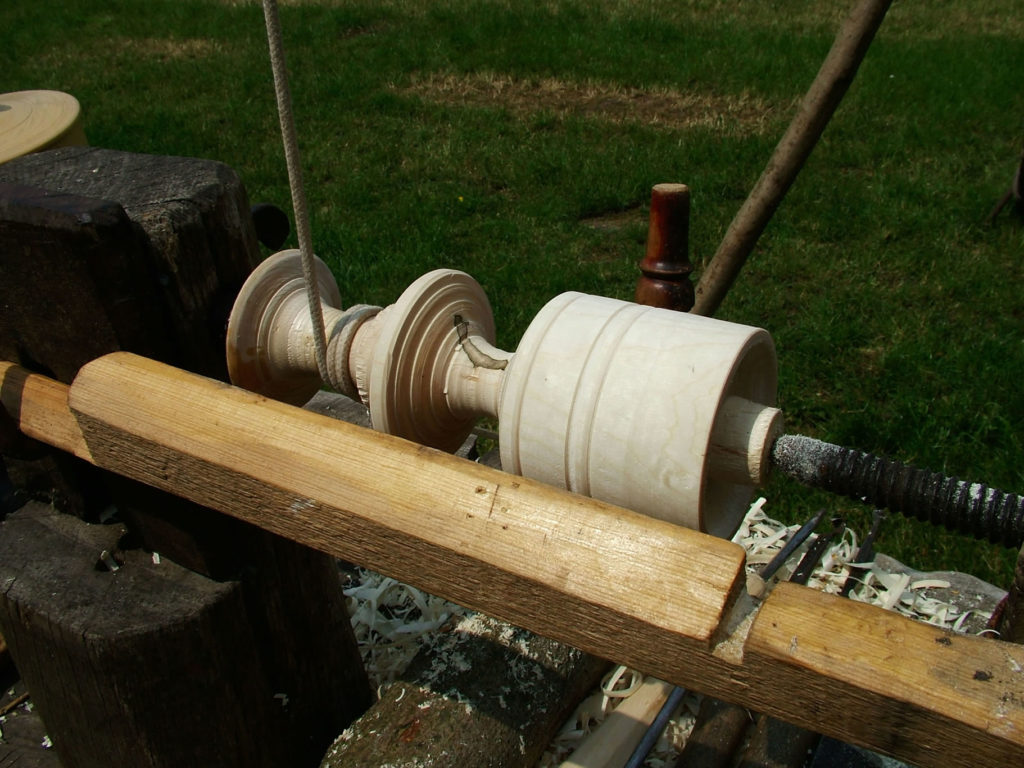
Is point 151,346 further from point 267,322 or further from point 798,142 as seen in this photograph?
point 798,142

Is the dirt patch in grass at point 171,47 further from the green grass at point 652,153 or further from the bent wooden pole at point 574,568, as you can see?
the bent wooden pole at point 574,568

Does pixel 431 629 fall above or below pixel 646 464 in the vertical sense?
below

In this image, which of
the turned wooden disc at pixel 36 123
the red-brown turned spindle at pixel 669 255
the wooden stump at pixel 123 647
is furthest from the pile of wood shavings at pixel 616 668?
the turned wooden disc at pixel 36 123

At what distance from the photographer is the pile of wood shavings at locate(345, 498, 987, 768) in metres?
2.04

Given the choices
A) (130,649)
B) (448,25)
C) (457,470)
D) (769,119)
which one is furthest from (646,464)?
(448,25)

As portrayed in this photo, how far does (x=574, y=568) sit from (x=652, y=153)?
504 centimetres

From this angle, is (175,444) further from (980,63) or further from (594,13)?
(594,13)

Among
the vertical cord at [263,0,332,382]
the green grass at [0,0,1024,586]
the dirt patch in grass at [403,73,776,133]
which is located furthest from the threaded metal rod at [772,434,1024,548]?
the dirt patch in grass at [403,73,776,133]

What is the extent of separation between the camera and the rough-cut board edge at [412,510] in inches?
33.4

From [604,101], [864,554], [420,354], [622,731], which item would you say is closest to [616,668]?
[622,731]

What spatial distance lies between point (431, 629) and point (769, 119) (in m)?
4.81

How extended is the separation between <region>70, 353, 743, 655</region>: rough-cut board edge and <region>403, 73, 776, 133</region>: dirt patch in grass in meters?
5.34

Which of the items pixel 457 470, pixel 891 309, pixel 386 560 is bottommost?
pixel 891 309

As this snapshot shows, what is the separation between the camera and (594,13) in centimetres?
804
